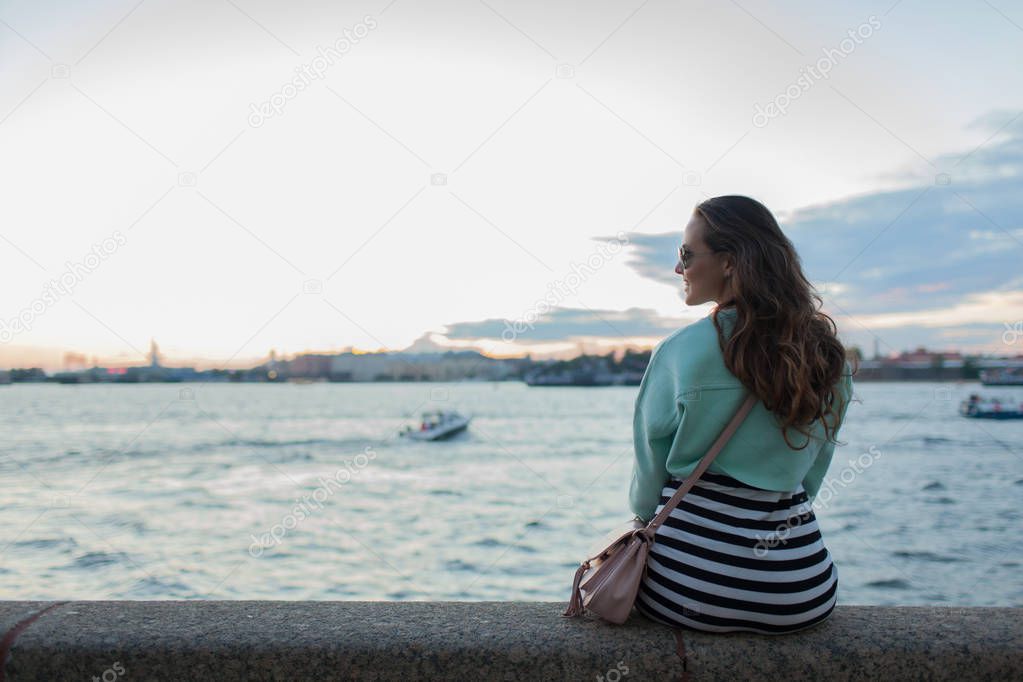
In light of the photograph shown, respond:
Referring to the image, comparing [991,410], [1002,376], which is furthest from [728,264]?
[1002,376]

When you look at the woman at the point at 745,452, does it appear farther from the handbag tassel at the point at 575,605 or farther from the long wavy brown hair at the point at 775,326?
the handbag tassel at the point at 575,605

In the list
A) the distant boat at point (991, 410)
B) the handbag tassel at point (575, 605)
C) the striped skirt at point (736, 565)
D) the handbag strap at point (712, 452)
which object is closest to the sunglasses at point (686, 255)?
the handbag strap at point (712, 452)

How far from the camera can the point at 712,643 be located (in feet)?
6.19

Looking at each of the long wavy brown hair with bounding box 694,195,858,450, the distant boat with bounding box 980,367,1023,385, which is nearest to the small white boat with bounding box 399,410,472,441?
the distant boat with bounding box 980,367,1023,385

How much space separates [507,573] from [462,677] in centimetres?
1239

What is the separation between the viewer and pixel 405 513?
22.0 m

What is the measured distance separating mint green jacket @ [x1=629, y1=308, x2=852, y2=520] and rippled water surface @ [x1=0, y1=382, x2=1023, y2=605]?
763 centimetres

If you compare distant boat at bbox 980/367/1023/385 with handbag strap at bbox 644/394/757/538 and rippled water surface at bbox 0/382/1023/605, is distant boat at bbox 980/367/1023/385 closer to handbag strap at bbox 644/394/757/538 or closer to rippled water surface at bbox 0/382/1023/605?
rippled water surface at bbox 0/382/1023/605

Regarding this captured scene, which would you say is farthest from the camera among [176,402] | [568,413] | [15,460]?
[176,402]

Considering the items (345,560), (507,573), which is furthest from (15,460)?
(507,573)

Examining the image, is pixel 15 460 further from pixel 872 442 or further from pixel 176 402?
pixel 176 402

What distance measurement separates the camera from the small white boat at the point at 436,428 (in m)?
41.6

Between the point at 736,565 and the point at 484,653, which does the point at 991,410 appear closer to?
the point at 736,565

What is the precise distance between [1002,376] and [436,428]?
38.7 meters
